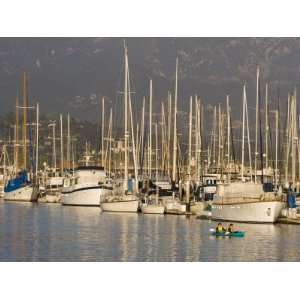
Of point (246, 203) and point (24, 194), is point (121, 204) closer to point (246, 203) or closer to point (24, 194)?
point (246, 203)

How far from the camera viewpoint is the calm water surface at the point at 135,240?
3566 cm

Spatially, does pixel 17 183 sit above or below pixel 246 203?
above

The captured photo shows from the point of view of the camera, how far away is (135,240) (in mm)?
41156

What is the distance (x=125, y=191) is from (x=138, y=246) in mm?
19683

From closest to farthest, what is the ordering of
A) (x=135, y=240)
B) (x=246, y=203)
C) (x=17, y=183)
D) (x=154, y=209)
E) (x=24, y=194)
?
1. (x=135, y=240)
2. (x=246, y=203)
3. (x=154, y=209)
4. (x=24, y=194)
5. (x=17, y=183)

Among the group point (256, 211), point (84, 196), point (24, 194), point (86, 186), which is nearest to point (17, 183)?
point (24, 194)

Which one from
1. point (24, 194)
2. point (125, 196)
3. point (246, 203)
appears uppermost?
point (125, 196)

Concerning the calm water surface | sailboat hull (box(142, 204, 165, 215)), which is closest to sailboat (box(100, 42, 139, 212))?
sailboat hull (box(142, 204, 165, 215))

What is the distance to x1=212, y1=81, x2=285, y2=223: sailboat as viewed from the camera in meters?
48.5

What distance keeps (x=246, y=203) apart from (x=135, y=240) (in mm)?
9213

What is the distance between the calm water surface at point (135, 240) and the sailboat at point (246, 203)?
2.88 feet

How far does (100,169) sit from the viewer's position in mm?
72062

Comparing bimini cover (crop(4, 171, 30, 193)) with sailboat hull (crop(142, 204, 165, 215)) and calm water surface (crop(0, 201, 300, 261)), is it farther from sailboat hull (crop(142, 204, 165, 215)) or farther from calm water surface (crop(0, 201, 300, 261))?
sailboat hull (crop(142, 204, 165, 215))
